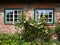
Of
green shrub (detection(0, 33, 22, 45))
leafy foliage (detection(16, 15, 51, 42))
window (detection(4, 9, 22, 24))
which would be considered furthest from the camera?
window (detection(4, 9, 22, 24))

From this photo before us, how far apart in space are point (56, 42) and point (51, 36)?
3.34ft

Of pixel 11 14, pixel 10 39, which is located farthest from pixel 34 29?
pixel 11 14

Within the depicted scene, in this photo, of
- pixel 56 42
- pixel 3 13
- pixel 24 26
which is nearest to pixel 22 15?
pixel 24 26

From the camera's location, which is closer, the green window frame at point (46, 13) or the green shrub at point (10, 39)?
the green shrub at point (10, 39)

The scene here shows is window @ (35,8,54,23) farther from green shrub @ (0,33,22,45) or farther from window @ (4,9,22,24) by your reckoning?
green shrub @ (0,33,22,45)

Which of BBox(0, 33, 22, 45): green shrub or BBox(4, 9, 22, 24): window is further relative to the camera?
BBox(4, 9, 22, 24): window

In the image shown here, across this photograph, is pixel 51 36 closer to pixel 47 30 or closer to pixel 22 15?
pixel 47 30

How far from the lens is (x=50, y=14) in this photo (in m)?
13.4

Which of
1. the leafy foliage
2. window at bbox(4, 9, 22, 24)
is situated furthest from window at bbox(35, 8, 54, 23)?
window at bbox(4, 9, 22, 24)

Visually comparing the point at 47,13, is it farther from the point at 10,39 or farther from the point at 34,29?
the point at 10,39

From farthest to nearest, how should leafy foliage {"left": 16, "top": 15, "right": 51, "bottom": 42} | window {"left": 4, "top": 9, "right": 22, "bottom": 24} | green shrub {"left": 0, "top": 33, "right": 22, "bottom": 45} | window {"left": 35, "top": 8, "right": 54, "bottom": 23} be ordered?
window {"left": 4, "top": 9, "right": 22, "bottom": 24} < window {"left": 35, "top": 8, "right": 54, "bottom": 23} < leafy foliage {"left": 16, "top": 15, "right": 51, "bottom": 42} < green shrub {"left": 0, "top": 33, "right": 22, "bottom": 45}

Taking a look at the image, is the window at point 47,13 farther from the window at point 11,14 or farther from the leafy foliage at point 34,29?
the window at point 11,14

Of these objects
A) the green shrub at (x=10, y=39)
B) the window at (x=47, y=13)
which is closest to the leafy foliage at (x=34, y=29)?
the green shrub at (x=10, y=39)

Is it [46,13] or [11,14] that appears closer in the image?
[46,13]
